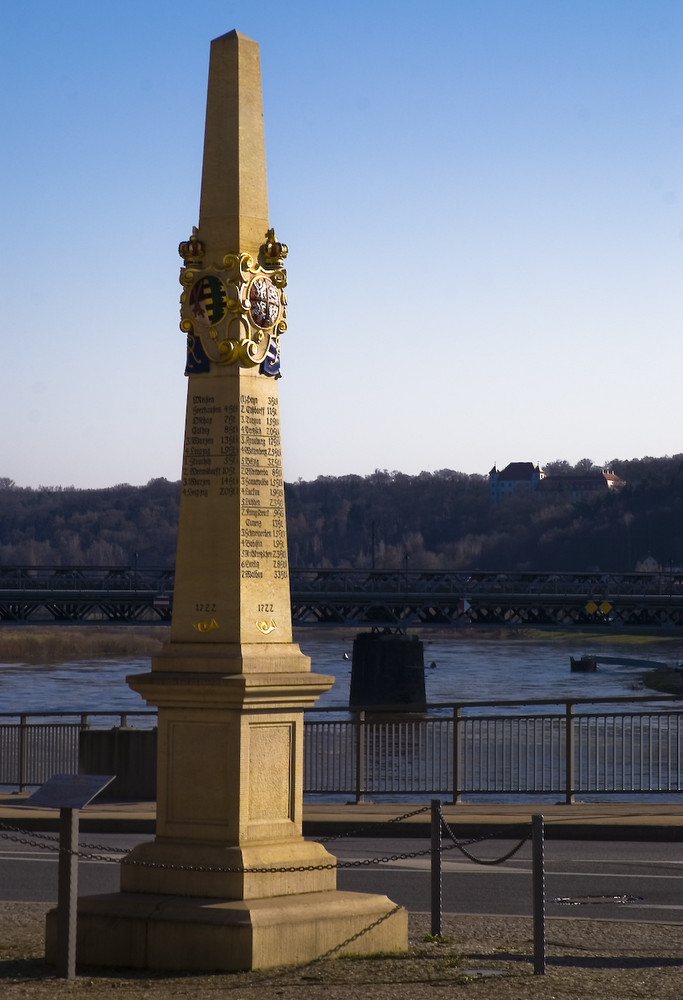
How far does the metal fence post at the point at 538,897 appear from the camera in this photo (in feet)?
28.4

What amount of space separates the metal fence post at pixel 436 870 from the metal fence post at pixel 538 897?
91 centimetres

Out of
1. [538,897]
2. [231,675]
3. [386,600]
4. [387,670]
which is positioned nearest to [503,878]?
[538,897]

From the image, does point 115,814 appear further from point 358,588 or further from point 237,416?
point 358,588

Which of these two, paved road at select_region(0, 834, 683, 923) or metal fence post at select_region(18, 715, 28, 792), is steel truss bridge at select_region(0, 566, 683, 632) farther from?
paved road at select_region(0, 834, 683, 923)

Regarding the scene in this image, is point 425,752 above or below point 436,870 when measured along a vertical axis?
below

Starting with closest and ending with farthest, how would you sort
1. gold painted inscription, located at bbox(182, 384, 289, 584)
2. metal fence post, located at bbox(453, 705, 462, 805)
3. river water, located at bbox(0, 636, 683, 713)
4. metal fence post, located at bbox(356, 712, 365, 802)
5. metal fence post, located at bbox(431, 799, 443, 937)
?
gold painted inscription, located at bbox(182, 384, 289, 584)
metal fence post, located at bbox(431, 799, 443, 937)
metal fence post, located at bbox(453, 705, 462, 805)
metal fence post, located at bbox(356, 712, 365, 802)
river water, located at bbox(0, 636, 683, 713)

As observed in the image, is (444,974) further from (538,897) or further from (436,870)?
(436,870)

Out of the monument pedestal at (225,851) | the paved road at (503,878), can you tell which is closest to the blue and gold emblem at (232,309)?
the monument pedestal at (225,851)

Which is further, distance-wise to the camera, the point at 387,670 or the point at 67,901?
the point at 387,670

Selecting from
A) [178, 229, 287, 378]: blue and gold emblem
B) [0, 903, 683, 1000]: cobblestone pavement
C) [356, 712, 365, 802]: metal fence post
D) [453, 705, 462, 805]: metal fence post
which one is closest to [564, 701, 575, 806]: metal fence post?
[453, 705, 462, 805]: metal fence post

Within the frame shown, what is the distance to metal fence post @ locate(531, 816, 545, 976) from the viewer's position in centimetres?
865

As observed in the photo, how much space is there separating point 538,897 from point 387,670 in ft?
262

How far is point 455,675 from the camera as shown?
102188mm

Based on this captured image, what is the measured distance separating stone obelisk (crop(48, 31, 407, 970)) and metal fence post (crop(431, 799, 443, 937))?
63cm
